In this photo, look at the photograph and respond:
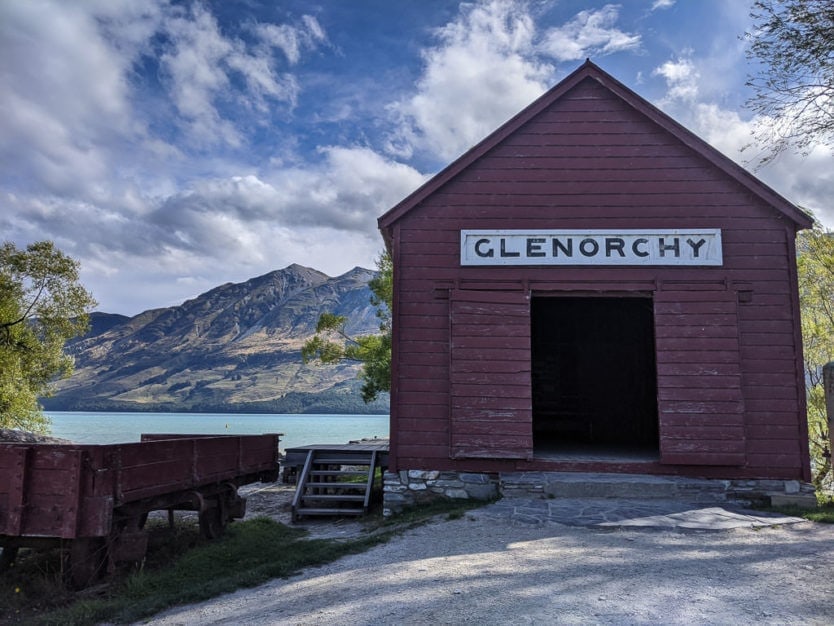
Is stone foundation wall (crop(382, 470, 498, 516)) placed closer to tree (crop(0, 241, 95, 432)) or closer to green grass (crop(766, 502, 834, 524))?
green grass (crop(766, 502, 834, 524))

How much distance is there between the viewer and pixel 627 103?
10.6m

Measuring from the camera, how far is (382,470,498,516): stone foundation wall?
32.3 feet

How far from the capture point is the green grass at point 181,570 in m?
5.53

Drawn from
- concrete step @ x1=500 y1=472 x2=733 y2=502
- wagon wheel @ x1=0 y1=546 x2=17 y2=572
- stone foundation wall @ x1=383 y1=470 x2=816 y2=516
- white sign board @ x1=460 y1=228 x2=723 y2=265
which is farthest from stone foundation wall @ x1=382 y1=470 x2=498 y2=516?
wagon wheel @ x1=0 y1=546 x2=17 y2=572

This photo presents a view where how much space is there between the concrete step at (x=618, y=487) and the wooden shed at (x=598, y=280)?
0.24 m

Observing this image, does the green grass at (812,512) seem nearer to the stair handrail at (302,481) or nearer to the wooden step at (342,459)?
the wooden step at (342,459)

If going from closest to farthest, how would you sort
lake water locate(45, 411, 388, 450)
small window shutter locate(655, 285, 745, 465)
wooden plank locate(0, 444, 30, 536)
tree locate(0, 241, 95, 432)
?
1. wooden plank locate(0, 444, 30, 536)
2. small window shutter locate(655, 285, 745, 465)
3. tree locate(0, 241, 95, 432)
4. lake water locate(45, 411, 388, 450)

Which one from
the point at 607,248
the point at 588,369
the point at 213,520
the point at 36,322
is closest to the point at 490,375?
the point at 607,248

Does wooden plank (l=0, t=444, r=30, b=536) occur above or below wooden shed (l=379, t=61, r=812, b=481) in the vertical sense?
below

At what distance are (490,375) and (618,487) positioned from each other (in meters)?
2.58

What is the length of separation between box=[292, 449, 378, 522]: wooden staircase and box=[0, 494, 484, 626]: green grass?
84cm

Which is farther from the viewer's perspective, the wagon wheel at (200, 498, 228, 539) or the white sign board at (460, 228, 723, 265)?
the white sign board at (460, 228, 723, 265)

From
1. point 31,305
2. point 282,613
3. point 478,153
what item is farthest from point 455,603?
point 31,305

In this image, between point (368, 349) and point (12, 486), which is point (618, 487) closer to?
point (12, 486)
